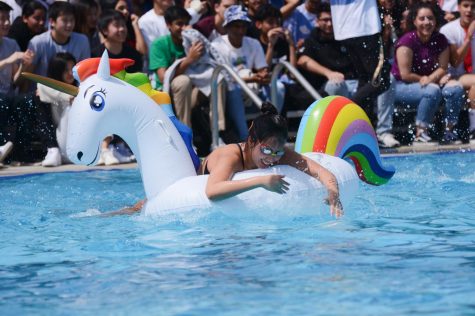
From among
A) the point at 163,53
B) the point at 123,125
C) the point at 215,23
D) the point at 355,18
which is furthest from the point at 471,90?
the point at 123,125

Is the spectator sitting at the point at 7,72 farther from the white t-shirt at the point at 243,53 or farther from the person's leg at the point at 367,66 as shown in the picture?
the person's leg at the point at 367,66

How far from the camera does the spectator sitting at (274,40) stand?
1280 centimetres

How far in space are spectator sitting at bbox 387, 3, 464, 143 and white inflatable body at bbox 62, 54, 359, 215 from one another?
555cm

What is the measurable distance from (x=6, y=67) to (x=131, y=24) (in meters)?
2.05

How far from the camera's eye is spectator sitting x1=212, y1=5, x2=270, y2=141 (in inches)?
484

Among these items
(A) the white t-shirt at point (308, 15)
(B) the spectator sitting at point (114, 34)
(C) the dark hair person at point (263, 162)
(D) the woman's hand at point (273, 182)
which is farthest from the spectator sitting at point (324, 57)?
(D) the woman's hand at point (273, 182)

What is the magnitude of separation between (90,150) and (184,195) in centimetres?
75

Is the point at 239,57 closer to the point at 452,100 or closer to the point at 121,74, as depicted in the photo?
the point at 452,100

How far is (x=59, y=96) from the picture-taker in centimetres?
1153

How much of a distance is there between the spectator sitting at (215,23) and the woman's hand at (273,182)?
6.26 meters

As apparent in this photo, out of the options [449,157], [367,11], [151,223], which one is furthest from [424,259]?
[367,11]

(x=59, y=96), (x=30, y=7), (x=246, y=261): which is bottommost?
(x=246, y=261)

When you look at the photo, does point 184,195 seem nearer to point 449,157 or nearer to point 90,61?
point 90,61

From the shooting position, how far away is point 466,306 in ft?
15.6
